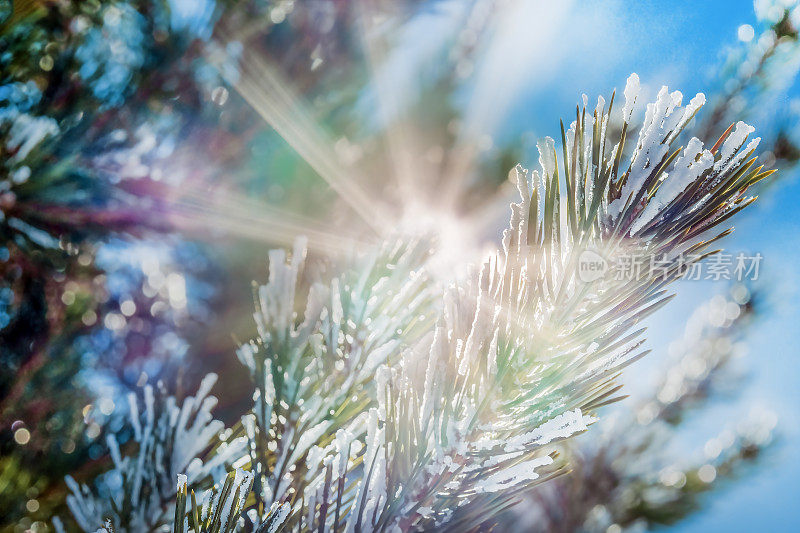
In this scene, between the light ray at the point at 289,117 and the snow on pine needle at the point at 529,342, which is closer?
the snow on pine needle at the point at 529,342

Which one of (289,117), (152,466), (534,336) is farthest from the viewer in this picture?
(289,117)

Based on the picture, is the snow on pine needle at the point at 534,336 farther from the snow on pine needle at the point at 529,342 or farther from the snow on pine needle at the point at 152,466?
the snow on pine needle at the point at 152,466

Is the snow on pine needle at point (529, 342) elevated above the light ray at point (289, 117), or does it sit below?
below

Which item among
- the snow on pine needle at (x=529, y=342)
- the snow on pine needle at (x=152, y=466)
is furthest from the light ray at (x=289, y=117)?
the snow on pine needle at (x=529, y=342)

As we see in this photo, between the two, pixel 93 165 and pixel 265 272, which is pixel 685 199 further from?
pixel 265 272

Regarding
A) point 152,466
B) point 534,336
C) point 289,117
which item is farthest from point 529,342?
point 289,117

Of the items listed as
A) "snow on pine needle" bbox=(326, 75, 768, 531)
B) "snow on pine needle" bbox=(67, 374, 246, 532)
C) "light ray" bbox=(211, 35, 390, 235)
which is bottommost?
"snow on pine needle" bbox=(326, 75, 768, 531)

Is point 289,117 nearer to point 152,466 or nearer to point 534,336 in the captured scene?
point 152,466

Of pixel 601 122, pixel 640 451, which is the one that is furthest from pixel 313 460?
pixel 640 451

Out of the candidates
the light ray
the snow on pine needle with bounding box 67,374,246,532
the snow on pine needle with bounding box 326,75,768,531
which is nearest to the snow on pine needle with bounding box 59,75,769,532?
the snow on pine needle with bounding box 326,75,768,531

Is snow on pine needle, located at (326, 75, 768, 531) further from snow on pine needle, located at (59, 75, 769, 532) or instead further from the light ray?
the light ray

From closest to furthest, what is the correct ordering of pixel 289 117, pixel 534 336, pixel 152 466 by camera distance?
pixel 534 336
pixel 152 466
pixel 289 117
